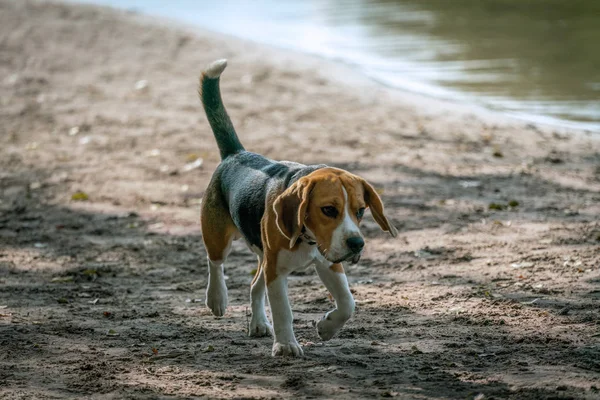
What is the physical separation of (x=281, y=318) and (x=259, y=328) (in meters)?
0.59

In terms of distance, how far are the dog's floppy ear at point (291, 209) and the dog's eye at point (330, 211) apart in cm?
13

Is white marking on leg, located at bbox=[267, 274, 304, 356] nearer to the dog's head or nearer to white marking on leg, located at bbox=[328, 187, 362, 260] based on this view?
the dog's head

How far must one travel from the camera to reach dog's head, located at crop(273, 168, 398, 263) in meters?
4.64

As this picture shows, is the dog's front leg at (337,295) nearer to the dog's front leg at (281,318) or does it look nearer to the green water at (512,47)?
the dog's front leg at (281,318)

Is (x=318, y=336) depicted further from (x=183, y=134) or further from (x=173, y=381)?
(x=183, y=134)

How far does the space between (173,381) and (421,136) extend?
683cm

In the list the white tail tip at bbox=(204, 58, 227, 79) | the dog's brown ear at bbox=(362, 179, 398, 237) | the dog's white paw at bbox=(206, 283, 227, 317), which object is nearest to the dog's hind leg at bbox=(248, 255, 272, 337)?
the dog's white paw at bbox=(206, 283, 227, 317)

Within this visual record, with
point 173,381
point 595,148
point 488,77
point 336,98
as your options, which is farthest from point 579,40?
point 173,381

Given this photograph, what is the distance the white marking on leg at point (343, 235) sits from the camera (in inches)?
182

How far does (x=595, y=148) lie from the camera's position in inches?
406

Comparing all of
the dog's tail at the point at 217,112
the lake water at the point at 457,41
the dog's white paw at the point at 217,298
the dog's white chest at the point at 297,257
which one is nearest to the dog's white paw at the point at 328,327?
the dog's white chest at the point at 297,257

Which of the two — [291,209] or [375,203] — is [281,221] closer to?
[291,209]

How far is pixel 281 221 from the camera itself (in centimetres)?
478

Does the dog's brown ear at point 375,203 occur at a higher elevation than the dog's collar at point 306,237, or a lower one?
higher
